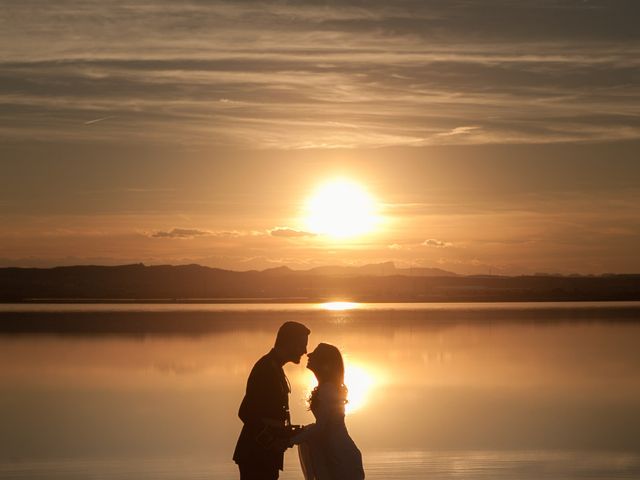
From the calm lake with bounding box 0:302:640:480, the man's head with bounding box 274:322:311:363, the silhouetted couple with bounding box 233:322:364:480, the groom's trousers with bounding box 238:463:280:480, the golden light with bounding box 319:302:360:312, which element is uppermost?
the golden light with bounding box 319:302:360:312

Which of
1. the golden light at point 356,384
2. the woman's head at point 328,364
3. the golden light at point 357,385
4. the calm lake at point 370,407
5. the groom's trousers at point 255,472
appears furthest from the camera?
the golden light at point 356,384

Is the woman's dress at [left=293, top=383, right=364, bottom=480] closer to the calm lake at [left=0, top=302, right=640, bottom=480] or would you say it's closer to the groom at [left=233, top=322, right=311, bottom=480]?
the groom at [left=233, top=322, right=311, bottom=480]

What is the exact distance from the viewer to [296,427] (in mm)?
7262

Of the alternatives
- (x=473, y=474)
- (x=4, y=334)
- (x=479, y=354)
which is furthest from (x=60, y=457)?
(x=4, y=334)

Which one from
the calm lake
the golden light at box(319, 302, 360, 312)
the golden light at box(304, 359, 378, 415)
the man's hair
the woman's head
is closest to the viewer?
the woman's head

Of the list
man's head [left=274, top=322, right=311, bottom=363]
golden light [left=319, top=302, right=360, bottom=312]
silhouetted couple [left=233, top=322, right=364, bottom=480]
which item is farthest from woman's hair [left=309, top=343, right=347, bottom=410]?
golden light [left=319, top=302, right=360, bottom=312]

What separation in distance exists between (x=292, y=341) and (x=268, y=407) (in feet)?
1.65

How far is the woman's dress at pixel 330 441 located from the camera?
697 cm

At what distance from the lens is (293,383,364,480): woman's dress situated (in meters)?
6.97

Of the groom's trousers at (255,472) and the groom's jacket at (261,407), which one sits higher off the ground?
the groom's jacket at (261,407)

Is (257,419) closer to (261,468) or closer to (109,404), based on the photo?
(261,468)

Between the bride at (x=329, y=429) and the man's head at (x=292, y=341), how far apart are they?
0.15 metres

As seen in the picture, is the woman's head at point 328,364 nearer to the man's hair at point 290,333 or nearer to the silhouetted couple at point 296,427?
the silhouetted couple at point 296,427

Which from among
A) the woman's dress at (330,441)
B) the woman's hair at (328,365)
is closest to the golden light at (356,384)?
the woman's dress at (330,441)
